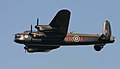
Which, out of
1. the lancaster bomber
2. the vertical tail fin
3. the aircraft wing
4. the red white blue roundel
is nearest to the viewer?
the aircraft wing

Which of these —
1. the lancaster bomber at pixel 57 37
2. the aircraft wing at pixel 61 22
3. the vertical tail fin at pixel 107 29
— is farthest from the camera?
the vertical tail fin at pixel 107 29

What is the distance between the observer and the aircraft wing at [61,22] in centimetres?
3603

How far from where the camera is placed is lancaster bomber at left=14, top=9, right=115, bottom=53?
3727 cm

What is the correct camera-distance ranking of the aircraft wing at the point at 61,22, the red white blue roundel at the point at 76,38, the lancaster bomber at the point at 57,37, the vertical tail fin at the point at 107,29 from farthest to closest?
the vertical tail fin at the point at 107,29
the red white blue roundel at the point at 76,38
the lancaster bomber at the point at 57,37
the aircraft wing at the point at 61,22

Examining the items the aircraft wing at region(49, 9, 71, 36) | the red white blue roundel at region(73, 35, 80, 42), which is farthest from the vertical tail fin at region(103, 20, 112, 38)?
the aircraft wing at region(49, 9, 71, 36)

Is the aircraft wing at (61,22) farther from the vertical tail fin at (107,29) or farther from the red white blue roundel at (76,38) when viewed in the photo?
the vertical tail fin at (107,29)

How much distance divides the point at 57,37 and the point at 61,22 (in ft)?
7.83

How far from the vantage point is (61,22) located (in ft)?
122

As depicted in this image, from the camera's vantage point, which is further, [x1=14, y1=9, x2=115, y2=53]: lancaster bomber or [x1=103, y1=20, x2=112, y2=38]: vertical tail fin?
[x1=103, y1=20, x2=112, y2=38]: vertical tail fin

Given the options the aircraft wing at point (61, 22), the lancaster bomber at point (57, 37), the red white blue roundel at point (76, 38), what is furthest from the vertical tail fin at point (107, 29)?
the aircraft wing at point (61, 22)

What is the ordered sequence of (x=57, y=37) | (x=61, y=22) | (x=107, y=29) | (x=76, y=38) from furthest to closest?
(x=107, y=29) → (x=76, y=38) → (x=57, y=37) → (x=61, y=22)

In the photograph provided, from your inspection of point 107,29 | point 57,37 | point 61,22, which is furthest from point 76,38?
point 107,29

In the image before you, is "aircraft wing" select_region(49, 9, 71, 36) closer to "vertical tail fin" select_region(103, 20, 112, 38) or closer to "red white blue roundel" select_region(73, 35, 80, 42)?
"red white blue roundel" select_region(73, 35, 80, 42)

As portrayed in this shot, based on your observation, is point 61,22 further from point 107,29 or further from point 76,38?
point 107,29
